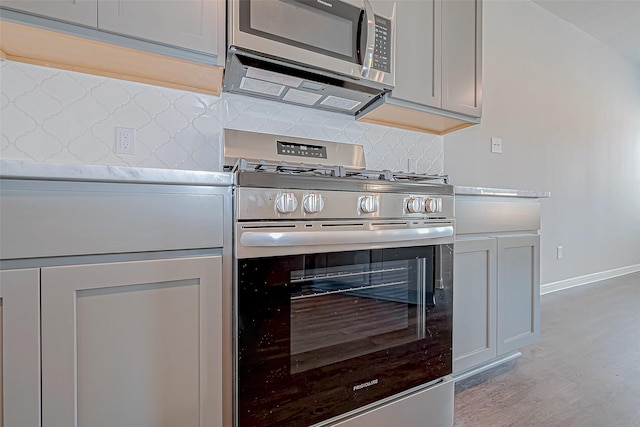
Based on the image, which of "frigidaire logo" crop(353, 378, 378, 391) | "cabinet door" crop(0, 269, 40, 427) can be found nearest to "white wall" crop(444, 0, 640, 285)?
"frigidaire logo" crop(353, 378, 378, 391)

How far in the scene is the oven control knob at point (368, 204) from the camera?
3.79 ft

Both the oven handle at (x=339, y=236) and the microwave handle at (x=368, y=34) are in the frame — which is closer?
the oven handle at (x=339, y=236)

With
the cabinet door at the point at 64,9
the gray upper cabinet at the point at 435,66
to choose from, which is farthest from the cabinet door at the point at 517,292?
the cabinet door at the point at 64,9

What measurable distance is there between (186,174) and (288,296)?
0.47 meters

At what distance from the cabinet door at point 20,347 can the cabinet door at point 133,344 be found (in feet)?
0.06

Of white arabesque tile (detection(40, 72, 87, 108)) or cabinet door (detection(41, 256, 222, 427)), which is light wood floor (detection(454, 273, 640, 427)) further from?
white arabesque tile (detection(40, 72, 87, 108))

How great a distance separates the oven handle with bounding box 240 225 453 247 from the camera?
0.96 m

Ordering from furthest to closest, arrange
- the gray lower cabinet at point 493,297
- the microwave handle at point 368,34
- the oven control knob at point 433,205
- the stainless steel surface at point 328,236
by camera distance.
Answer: the gray lower cabinet at point 493,297, the microwave handle at point 368,34, the oven control knob at point 433,205, the stainless steel surface at point 328,236

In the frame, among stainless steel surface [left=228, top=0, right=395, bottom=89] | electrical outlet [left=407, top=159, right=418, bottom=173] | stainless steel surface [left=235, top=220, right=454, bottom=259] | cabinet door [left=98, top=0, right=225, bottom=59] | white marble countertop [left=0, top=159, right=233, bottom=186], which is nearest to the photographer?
white marble countertop [left=0, top=159, right=233, bottom=186]

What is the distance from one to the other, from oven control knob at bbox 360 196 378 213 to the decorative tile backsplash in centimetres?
74

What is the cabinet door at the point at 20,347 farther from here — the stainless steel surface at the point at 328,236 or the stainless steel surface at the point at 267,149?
the stainless steel surface at the point at 267,149

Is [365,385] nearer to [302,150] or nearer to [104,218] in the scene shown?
[104,218]

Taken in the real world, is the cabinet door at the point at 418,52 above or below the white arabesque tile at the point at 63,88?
above

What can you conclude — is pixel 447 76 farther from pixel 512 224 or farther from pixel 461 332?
pixel 461 332
